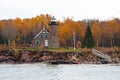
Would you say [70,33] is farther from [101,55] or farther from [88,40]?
[101,55]

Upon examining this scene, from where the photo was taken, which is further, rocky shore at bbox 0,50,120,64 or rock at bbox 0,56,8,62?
rock at bbox 0,56,8,62

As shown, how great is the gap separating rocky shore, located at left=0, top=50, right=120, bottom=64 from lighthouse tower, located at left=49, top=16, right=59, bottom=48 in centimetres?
1014

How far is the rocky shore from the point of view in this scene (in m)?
80.9

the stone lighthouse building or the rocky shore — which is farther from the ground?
the stone lighthouse building

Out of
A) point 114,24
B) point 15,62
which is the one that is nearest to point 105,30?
point 114,24

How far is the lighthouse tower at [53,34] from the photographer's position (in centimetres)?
9469

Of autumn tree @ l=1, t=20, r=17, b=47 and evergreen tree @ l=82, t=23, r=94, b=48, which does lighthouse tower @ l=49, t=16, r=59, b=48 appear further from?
autumn tree @ l=1, t=20, r=17, b=47

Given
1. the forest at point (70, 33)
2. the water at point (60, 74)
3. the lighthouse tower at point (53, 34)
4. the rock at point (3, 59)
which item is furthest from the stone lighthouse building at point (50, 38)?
the water at point (60, 74)

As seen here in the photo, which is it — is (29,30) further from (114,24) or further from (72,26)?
(114,24)

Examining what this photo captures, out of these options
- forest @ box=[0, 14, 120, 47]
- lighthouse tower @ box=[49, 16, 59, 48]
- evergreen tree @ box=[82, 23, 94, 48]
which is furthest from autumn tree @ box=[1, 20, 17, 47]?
evergreen tree @ box=[82, 23, 94, 48]

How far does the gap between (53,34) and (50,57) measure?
13247 mm

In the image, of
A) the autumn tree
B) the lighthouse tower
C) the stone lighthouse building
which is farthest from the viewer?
the autumn tree

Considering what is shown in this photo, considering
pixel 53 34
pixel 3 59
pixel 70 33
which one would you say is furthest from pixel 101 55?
pixel 70 33

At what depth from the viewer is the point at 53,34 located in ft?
313
